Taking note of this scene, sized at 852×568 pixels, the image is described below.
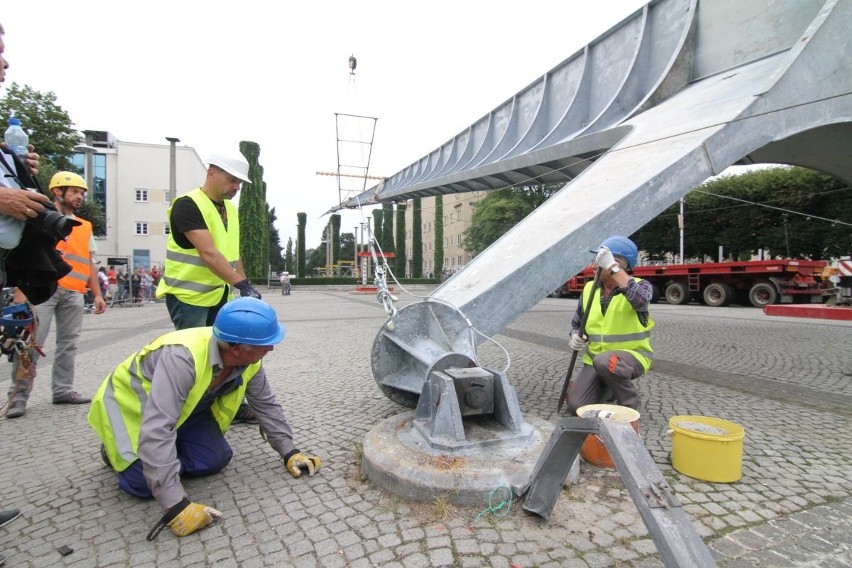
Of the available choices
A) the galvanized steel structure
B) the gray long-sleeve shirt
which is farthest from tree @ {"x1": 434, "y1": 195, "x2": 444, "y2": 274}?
the gray long-sleeve shirt

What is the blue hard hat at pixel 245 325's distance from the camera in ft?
7.11

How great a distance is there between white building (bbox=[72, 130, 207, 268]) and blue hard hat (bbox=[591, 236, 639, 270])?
38.8m

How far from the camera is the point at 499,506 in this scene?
2230 millimetres

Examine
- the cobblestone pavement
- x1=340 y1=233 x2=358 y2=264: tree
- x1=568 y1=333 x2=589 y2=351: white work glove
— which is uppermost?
x1=340 y1=233 x2=358 y2=264: tree

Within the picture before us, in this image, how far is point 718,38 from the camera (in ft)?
19.6

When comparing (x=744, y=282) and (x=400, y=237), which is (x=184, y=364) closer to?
(x=744, y=282)

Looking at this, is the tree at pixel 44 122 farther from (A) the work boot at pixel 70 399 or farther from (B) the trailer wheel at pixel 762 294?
(B) the trailer wheel at pixel 762 294

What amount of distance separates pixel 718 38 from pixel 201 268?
268 inches

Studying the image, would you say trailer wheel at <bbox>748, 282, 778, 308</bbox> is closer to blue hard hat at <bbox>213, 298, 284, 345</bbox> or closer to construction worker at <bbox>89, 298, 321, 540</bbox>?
construction worker at <bbox>89, 298, 321, 540</bbox>

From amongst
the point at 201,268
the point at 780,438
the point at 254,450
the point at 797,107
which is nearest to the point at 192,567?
the point at 254,450

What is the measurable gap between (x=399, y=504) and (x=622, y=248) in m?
2.42

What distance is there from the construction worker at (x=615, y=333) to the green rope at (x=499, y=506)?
1.41 meters

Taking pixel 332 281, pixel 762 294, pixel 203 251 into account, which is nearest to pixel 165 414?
pixel 203 251

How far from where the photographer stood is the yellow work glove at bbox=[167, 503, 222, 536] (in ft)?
6.73
